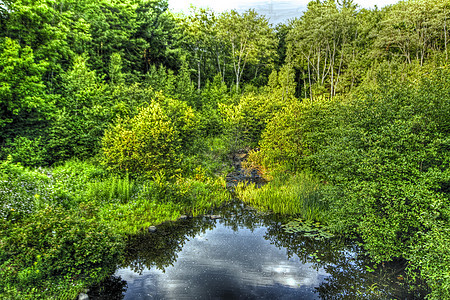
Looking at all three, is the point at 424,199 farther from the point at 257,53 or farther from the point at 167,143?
the point at 257,53

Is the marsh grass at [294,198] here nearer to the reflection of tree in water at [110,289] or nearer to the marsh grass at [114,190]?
the marsh grass at [114,190]

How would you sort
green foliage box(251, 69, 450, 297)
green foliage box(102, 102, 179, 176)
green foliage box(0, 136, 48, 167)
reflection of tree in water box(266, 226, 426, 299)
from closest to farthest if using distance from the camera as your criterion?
green foliage box(251, 69, 450, 297)
reflection of tree in water box(266, 226, 426, 299)
green foliage box(102, 102, 179, 176)
green foliage box(0, 136, 48, 167)

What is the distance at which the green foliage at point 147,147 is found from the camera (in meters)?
10.3

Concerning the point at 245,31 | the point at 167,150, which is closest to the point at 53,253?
the point at 167,150

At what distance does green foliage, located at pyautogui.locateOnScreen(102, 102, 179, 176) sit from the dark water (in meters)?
2.68

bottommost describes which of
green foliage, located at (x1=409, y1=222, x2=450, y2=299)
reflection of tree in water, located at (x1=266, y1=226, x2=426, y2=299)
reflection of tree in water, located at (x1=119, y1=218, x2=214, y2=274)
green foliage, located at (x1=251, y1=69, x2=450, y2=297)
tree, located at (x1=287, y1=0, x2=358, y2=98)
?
reflection of tree in water, located at (x1=266, y1=226, x2=426, y2=299)

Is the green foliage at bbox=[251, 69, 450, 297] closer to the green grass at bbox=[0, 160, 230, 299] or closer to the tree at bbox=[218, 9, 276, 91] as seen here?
the green grass at bbox=[0, 160, 230, 299]

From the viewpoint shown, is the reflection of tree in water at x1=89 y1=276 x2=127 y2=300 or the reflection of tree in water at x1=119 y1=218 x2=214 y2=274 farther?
the reflection of tree in water at x1=119 y1=218 x2=214 y2=274

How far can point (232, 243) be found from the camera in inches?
340

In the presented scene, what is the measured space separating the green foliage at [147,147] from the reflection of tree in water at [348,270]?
536 cm

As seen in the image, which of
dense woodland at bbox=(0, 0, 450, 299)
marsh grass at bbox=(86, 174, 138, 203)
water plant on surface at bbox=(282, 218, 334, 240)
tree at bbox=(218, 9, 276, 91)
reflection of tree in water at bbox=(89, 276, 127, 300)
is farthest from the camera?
tree at bbox=(218, 9, 276, 91)

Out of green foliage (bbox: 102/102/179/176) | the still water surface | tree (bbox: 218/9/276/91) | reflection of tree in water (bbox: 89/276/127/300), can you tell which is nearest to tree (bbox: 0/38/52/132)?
green foliage (bbox: 102/102/179/176)

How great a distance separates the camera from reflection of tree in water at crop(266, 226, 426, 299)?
5.94 metres

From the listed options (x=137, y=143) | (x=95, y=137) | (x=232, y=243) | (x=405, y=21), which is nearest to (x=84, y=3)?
(x=95, y=137)
